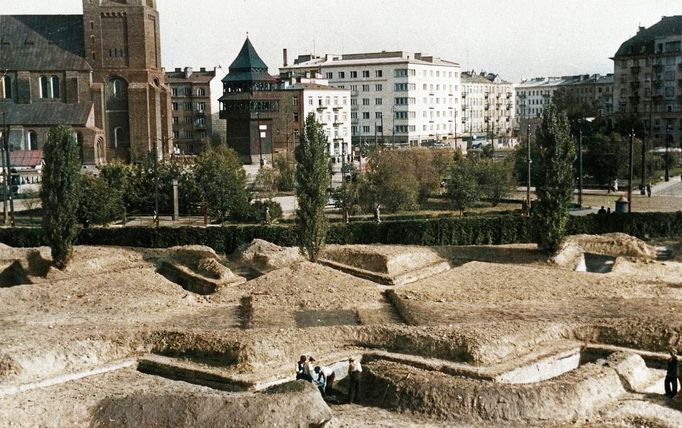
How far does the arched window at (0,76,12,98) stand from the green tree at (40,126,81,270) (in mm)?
50409

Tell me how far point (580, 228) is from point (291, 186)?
29.5 metres

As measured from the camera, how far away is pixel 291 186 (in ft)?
229

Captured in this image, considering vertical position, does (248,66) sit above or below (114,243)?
above

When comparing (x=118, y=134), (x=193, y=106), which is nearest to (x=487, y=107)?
(x=193, y=106)

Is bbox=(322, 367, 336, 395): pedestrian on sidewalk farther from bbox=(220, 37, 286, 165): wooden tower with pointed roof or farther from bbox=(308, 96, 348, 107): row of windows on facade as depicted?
bbox=(308, 96, 348, 107): row of windows on facade

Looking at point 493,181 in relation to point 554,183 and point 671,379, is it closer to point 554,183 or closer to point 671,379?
point 554,183

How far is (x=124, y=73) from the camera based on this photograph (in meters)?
83.8

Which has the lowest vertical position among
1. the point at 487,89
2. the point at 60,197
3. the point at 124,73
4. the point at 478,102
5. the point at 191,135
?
the point at 60,197

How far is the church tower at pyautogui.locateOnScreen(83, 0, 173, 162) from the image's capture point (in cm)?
8238

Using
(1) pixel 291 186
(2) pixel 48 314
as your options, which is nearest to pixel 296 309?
(2) pixel 48 314

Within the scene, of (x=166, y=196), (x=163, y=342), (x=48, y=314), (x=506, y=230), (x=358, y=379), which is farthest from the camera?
(x=166, y=196)

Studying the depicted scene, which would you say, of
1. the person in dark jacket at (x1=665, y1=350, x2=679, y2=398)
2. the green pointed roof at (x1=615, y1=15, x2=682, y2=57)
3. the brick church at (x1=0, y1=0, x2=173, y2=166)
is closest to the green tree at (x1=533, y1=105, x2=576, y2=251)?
the person in dark jacket at (x1=665, y1=350, x2=679, y2=398)

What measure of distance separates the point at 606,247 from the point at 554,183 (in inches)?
189

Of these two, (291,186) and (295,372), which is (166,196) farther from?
(295,372)
